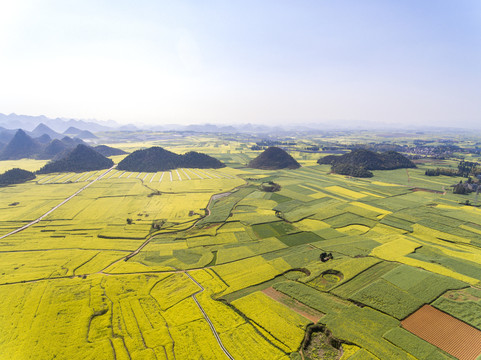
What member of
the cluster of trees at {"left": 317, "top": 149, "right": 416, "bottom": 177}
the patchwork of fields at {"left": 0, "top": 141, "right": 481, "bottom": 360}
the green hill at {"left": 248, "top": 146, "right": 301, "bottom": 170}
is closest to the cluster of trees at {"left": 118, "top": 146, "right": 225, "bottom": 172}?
the green hill at {"left": 248, "top": 146, "right": 301, "bottom": 170}

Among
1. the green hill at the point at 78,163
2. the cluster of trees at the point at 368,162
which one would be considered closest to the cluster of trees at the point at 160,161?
the green hill at the point at 78,163

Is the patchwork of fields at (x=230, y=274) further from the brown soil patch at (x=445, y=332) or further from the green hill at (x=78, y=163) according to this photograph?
the green hill at (x=78, y=163)

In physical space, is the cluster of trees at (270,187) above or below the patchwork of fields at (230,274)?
above

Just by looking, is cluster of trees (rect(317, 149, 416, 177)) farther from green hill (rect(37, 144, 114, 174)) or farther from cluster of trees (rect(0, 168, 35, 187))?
cluster of trees (rect(0, 168, 35, 187))

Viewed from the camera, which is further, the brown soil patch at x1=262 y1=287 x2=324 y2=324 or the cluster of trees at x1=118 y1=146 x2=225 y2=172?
the cluster of trees at x1=118 y1=146 x2=225 y2=172

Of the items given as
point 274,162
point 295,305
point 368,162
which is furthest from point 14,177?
point 368,162
